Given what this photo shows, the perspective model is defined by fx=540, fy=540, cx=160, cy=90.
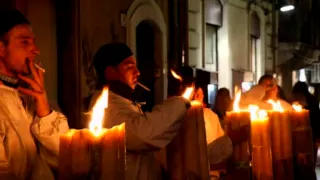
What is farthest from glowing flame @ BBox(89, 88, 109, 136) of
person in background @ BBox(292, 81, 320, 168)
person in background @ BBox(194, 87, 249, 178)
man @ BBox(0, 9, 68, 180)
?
person in background @ BBox(292, 81, 320, 168)

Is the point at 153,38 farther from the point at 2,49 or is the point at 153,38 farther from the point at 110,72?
the point at 2,49

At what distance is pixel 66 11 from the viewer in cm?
646

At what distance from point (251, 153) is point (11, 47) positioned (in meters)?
1.43

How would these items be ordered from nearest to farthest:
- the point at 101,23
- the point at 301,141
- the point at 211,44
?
1. the point at 301,141
2. the point at 101,23
3. the point at 211,44

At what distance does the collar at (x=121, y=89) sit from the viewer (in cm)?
278

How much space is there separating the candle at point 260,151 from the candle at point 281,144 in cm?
28

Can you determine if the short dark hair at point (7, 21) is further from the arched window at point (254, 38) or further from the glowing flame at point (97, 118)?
the arched window at point (254, 38)

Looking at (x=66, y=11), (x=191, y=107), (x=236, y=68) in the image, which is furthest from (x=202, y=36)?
(x=191, y=107)

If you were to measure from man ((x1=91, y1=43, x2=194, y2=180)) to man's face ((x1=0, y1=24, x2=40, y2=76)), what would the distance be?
430 millimetres

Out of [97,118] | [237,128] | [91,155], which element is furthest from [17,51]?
[237,128]

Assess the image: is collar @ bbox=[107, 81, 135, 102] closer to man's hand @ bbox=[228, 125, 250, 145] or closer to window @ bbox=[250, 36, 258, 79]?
man's hand @ bbox=[228, 125, 250, 145]

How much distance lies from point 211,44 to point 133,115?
33.4 feet

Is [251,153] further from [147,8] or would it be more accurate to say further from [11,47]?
[147,8]

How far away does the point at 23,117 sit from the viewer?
7.45ft
